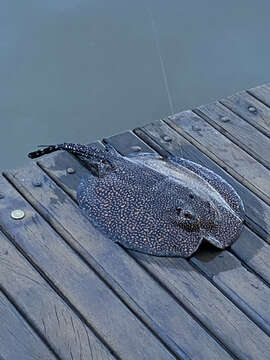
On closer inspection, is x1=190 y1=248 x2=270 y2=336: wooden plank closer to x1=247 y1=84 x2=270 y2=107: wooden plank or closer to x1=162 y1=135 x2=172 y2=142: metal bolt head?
x1=162 y1=135 x2=172 y2=142: metal bolt head

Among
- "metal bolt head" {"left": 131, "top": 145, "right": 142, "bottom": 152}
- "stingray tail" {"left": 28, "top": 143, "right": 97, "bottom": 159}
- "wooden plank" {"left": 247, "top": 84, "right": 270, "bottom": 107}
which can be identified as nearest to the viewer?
"stingray tail" {"left": 28, "top": 143, "right": 97, "bottom": 159}

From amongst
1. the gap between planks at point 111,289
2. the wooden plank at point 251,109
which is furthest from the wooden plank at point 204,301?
the wooden plank at point 251,109

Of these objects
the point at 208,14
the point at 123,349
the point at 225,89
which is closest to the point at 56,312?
the point at 123,349

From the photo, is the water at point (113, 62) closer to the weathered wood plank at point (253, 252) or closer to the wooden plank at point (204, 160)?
the wooden plank at point (204, 160)

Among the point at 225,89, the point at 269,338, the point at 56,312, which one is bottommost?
the point at 225,89

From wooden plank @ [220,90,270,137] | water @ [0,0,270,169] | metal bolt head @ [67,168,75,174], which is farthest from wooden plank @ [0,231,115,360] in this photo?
water @ [0,0,270,169]

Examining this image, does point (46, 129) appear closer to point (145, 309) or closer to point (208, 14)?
point (208, 14)

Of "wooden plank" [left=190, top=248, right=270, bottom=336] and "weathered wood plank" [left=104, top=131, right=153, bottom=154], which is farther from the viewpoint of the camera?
"weathered wood plank" [left=104, top=131, right=153, bottom=154]
